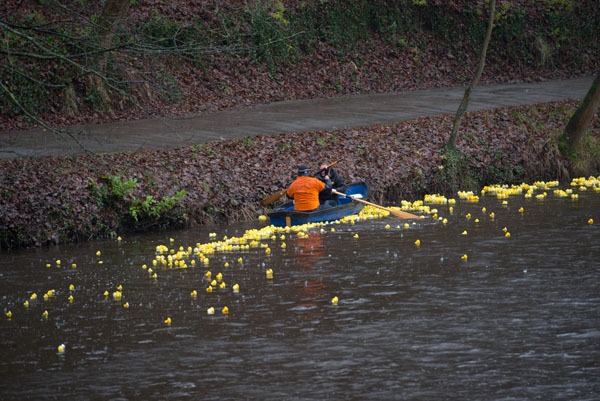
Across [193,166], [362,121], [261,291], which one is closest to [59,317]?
[261,291]

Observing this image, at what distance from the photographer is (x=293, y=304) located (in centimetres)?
1343

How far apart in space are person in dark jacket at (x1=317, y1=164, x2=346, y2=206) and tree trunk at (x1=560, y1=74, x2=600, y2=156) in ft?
27.4

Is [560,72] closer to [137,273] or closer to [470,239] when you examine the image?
[470,239]

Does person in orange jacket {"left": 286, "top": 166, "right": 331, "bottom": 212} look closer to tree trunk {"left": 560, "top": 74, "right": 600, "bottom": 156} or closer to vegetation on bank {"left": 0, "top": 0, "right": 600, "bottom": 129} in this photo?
vegetation on bank {"left": 0, "top": 0, "right": 600, "bottom": 129}

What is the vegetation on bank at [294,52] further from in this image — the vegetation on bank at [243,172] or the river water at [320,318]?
the river water at [320,318]

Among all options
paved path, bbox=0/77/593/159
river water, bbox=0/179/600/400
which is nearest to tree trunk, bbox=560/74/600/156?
paved path, bbox=0/77/593/159

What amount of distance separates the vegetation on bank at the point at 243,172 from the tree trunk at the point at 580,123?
412 millimetres

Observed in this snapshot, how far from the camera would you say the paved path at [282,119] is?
2438 centimetres

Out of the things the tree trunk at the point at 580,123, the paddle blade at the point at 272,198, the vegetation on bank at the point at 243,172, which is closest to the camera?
the vegetation on bank at the point at 243,172

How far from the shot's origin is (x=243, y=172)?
77.3ft

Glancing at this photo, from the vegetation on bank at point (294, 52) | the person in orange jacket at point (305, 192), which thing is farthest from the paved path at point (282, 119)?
the person in orange jacket at point (305, 192)

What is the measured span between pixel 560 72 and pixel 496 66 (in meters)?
3.09

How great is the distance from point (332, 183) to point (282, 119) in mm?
6907

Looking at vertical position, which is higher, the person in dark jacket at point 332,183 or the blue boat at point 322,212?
the person in dark jacket at point 332,183
